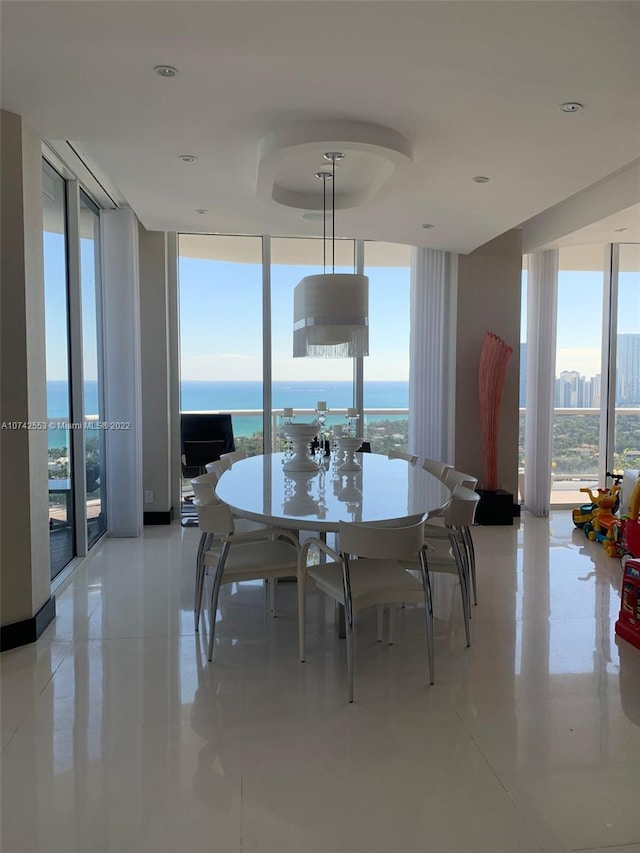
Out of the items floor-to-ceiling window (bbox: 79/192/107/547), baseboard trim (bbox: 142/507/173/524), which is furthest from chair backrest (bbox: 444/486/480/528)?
baseboard trim (bbox: 142/507/173/524)

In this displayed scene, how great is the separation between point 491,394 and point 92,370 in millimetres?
3706

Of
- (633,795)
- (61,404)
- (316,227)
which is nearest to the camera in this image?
Answer: (633,795)

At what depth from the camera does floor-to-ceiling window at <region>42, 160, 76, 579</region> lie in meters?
4.04

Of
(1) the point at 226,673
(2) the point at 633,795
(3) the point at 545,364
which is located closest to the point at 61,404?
(1) the point at 226,673

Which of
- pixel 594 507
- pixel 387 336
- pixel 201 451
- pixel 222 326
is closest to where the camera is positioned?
pixel 594 507

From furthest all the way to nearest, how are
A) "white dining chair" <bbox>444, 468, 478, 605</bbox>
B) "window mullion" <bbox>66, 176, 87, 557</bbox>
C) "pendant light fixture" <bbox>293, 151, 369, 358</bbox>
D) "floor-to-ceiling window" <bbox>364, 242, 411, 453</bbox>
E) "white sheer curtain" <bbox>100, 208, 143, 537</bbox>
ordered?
1. "floor-to-ceiling window" <bbox>364, 242, 411, 453</bbox>
2. "white sheer curtain" <bbox>100, 208, 143, 537</bbox>
3. "window mullion" <bbox>66, 176, 87, 557</bbox>
4. "pendant light fixture" <bbox>293, 151, 369, 358</bbox>
5. "white dining chair" <bbox>444, 468, 478, 605</bbox>

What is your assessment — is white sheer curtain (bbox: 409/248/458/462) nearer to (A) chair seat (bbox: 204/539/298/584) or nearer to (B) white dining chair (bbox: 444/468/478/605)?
(B) white dining chair (bbox: 444/468/478/605)

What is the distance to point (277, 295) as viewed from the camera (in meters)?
6.39

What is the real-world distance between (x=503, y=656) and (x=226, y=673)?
1419mm

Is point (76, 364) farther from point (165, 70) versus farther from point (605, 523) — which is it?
point (605, 523)

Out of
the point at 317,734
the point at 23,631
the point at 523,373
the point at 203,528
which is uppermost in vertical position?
the point at 523,373

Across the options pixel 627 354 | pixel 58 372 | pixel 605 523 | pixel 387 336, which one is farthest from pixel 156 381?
pixel 627 354

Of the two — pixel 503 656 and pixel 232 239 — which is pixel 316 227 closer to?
pixel 232 239

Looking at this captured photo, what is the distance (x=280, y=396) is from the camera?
21.4ft
